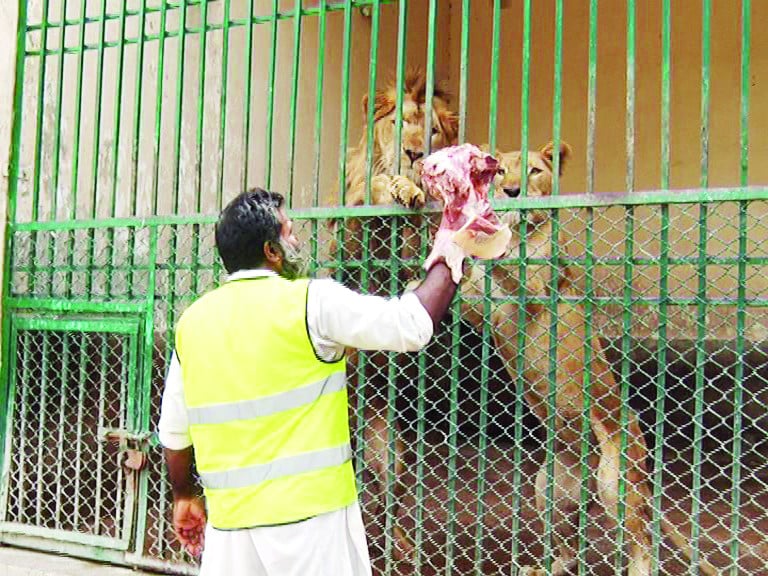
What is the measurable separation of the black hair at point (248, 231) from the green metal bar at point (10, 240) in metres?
2.73

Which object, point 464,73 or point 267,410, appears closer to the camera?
point 267,410

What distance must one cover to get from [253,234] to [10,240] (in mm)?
2889

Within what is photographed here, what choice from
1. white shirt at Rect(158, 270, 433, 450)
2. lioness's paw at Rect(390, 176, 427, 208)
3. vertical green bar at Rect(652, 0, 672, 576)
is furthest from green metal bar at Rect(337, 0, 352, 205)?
white shirt at Rect(158, 270, 433, 450)

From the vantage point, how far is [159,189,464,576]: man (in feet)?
7.27

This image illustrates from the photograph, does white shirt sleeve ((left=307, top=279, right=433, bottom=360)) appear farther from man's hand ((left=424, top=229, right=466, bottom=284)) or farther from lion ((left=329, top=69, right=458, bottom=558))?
lion ((left=329, top=69, right=458, bottom=558))

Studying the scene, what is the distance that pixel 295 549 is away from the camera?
2.24 m

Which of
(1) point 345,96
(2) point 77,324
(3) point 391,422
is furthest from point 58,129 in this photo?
(3) point 391,422

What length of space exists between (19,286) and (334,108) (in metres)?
3.93

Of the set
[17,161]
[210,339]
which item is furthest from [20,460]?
[210,339]

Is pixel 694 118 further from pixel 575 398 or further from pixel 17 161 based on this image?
pixel 17 161

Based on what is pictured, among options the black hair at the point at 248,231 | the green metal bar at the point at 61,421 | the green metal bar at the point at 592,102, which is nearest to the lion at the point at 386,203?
the green metal bar at the point at 592,102

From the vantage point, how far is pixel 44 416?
180 inches

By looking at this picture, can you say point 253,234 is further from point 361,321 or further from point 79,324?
point 79,324

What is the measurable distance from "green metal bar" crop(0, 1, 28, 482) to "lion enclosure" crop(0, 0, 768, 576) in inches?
0.5
